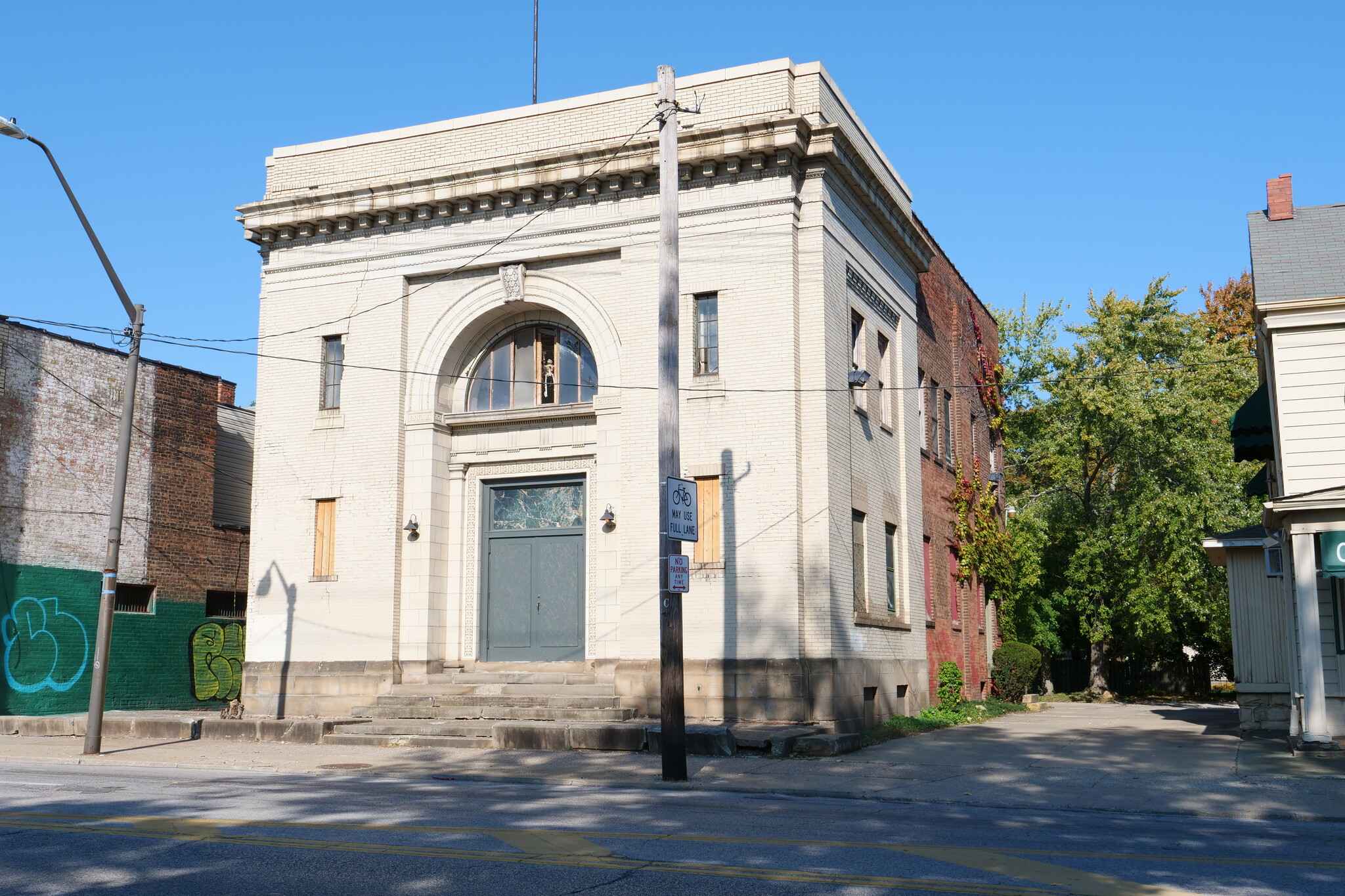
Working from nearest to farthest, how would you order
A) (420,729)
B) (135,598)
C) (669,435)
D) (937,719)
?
(669,435)
(420,729)
(937,719)
(135,598)

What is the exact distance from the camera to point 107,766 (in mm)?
16406

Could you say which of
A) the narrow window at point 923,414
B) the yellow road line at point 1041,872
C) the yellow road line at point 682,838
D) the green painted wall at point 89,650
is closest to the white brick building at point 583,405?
the narrow window at point 923,414

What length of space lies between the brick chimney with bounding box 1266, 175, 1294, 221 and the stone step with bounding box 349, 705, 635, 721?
42.3ft

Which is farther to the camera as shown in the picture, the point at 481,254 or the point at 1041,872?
the point at 481,254

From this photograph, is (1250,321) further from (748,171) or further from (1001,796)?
(1001,796)

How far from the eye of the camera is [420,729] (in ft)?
63.3

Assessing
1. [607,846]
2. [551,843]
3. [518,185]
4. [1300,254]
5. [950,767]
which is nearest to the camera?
[607,846]

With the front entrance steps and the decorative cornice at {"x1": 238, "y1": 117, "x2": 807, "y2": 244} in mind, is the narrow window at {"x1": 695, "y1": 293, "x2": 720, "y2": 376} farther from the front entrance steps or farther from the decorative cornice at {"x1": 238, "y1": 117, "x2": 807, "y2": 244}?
the front entrance steps


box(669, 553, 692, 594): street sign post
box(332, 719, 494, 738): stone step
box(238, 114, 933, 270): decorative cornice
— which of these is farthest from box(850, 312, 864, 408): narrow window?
box(332, 719, 494, 738): stone step

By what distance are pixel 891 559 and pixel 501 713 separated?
8.58 m

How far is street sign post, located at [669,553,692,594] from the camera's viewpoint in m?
14.5

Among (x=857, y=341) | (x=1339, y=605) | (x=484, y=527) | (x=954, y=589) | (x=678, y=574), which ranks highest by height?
(x=857, y=341)

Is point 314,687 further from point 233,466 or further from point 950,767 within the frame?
point 950,767

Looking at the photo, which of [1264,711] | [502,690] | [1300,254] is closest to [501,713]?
[502,690]
